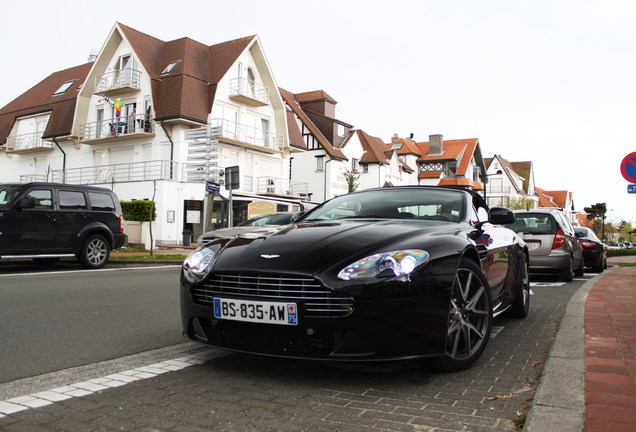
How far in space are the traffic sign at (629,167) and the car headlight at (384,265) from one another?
874 centimetres

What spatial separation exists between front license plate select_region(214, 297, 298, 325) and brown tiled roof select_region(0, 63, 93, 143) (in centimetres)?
3569

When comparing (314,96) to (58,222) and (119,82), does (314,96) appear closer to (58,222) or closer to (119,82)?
(119,82)

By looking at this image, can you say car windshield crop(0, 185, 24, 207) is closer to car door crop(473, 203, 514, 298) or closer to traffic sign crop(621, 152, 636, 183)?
car door crop(473, 203, 514, 298)

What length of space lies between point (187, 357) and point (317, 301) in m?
1.47

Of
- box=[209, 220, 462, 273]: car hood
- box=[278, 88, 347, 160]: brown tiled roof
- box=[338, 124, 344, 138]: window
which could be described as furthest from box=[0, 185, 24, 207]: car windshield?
Result: box=[338, 124, 344, 138]: window

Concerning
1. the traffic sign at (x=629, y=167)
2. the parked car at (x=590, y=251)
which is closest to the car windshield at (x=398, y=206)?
the traffic sign at (x=629, y=167)

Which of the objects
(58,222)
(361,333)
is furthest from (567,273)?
(58,222)

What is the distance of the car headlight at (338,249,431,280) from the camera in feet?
11.1

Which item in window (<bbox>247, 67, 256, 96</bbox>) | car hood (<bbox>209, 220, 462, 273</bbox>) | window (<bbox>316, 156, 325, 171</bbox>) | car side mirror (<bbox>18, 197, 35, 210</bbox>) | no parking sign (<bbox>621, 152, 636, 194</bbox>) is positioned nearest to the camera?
car hood (<bbox>209, 220, 462, 273</bbox>)

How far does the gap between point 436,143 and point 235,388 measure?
6659 centimetres

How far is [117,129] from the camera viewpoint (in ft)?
110

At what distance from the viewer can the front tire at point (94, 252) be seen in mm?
13078

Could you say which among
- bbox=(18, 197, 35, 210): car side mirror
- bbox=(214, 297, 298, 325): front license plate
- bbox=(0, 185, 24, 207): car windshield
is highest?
bbox=(0, 185, 24, 207): car windshield

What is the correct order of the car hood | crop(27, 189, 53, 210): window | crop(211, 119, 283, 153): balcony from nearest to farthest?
the car hood < crop(27, 189, 53, 210): window < crop(211, 119, 283, 153): balcony
